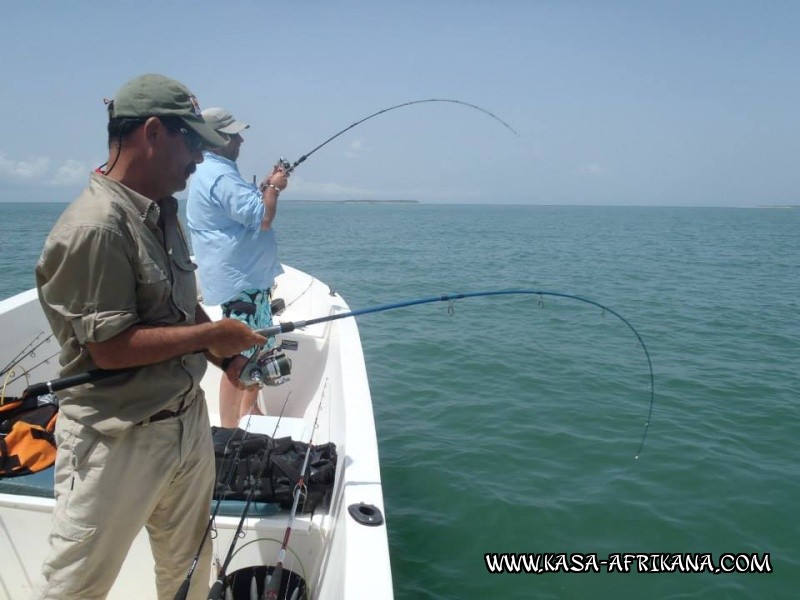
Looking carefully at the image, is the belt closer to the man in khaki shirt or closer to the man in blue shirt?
the man in khaki shirt

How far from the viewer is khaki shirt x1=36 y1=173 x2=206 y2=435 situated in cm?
155

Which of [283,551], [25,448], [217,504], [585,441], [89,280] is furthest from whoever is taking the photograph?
[585,441]

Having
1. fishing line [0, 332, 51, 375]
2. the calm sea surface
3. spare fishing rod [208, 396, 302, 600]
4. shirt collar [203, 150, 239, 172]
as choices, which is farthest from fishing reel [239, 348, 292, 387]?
fishing line [0, 332, 51, 375]

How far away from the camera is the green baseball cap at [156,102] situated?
171 cm

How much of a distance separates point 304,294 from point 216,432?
3.23 m

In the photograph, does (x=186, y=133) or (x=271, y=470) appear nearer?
(x=186, y=133)

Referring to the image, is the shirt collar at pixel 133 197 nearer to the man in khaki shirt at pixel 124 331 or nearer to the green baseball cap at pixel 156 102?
the man in khaki shirt at pixel 124 331

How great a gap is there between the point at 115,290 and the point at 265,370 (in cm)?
107

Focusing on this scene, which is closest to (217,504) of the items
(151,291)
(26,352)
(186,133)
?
(151,291)

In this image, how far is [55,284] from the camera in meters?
1.56

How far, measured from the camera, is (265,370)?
261cm

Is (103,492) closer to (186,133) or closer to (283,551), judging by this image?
(283,551)

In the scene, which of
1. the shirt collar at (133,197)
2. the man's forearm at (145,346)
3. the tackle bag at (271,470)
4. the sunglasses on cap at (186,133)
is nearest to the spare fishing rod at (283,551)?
the tackle bag at (271,470)

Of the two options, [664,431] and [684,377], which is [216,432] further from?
[684,377]
